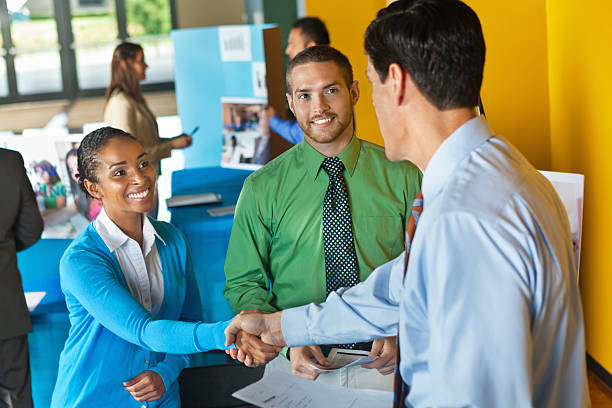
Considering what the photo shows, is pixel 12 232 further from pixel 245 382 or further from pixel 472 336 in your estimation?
pixel 472 336

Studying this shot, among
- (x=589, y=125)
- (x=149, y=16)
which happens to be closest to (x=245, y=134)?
(x=589, y=125)

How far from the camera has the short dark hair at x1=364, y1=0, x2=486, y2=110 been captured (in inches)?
45.0

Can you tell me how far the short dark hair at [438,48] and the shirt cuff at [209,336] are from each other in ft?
3.08

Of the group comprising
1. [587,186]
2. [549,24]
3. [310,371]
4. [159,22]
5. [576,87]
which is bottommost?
[310,371]

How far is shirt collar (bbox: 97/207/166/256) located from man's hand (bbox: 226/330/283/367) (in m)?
0.39

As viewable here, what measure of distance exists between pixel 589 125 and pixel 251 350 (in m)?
2.07

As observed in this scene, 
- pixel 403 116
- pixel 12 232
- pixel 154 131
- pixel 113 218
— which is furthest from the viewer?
pixel 154 131

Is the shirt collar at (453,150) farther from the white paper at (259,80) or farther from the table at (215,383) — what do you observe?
the white paper at (259,80)

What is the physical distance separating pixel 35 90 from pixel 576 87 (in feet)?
42.8

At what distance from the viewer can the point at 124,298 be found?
1799mm

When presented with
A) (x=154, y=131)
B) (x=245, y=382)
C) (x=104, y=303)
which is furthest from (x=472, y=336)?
(x=154, y=131)

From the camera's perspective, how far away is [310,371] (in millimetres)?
1878

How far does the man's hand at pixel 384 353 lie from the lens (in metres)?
1.89

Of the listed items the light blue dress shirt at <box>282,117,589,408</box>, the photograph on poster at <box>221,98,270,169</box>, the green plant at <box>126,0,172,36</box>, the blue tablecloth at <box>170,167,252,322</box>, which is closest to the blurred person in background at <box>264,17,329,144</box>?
the photograph on poster at <box>221,98,270,169</box>
